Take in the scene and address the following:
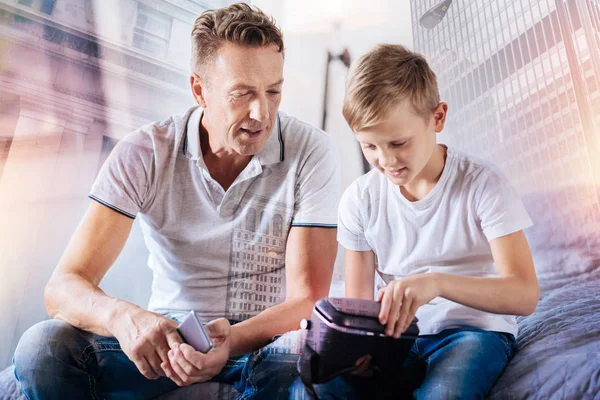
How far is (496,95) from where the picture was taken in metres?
0.86

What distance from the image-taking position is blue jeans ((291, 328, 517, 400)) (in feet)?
2.23

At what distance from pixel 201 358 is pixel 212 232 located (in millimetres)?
242

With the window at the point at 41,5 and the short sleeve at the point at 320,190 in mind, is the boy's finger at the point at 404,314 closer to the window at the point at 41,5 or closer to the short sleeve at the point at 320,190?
the short sleeve at the point at 320,190

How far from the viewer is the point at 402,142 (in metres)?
0.76

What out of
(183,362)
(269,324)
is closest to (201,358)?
(183,362)

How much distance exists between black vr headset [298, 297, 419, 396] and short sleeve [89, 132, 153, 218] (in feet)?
1.27

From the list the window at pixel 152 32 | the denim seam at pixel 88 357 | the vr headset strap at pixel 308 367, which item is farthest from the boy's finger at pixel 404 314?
the window at pixel 152 32

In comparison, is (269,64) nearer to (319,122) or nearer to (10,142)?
(319,122)

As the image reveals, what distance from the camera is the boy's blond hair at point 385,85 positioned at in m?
0.76

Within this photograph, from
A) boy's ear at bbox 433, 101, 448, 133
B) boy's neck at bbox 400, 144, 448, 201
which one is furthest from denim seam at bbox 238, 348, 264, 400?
boy's ear at bbox 433, 101, 448, 133

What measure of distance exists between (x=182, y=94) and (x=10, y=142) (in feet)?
1.02

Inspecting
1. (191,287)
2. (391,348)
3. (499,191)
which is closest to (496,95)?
(499,191)

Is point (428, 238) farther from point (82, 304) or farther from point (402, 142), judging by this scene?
point (82, 304)

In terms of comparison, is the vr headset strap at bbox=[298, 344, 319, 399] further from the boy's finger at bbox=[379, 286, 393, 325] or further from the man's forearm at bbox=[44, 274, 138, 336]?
the man's forearm at bbox=[44, 274, 138, 336]
